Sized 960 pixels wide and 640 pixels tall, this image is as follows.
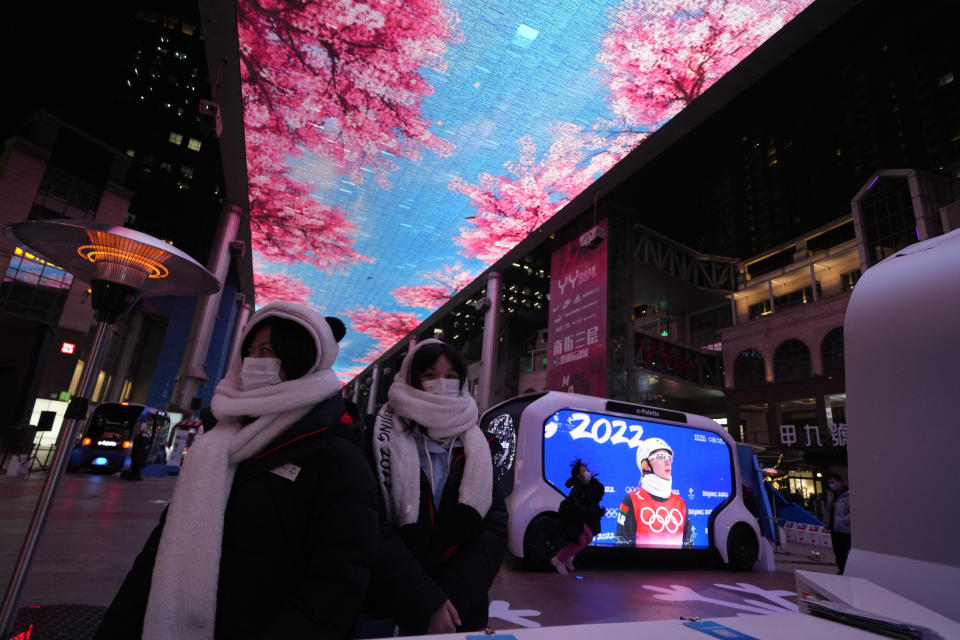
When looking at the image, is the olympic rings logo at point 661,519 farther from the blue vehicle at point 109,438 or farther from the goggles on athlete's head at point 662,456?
the blue vehicle at point 109,438

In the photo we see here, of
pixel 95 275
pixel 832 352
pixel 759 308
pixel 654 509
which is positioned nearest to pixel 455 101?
pixel 654 509

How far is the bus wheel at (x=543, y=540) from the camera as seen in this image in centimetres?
523

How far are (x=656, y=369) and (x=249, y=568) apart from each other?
50.7 ft

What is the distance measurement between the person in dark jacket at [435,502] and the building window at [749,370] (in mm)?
22530

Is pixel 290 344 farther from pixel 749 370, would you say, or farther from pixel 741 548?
pixel 749 370

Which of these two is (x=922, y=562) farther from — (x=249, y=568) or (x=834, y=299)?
(x=834, y=299)

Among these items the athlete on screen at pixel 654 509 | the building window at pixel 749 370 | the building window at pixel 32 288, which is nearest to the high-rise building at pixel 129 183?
the building window at pixel 32 288

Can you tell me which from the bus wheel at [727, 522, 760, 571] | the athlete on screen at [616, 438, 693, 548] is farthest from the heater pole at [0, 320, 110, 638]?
the bus wheel at [727, 522, 760, 571]

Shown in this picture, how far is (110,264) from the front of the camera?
239 cm

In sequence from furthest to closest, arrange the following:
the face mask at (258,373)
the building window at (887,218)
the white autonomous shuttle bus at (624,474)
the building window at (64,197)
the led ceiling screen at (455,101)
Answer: the building window at (64,197), the building window at (887,218), the led ceiling screen at (455,101), the white autonomous shuttle bus at (624,474), the face mask at (258,373)

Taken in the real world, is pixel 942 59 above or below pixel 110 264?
above

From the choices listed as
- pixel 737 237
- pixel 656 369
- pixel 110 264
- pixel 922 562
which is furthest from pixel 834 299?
pixel 110 264

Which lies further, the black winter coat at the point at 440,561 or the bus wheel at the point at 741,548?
the bus wheel at the point at 741,548

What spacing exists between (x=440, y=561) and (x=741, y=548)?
633 cm
